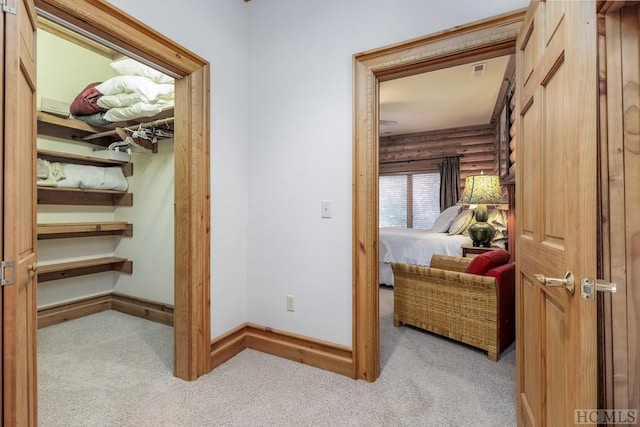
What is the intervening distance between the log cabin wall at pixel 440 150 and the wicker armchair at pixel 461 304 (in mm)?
3874

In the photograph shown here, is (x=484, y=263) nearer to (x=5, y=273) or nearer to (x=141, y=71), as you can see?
(x=5, y=273)

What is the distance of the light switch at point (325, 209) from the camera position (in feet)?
6.78

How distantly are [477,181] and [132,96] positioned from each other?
3.54 meters

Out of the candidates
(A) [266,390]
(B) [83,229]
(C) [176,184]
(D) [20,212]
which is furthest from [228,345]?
(B) [83,229]

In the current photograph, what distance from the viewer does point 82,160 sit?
3.07m

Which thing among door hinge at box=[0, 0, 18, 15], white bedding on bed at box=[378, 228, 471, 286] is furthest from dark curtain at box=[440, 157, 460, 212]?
door hinge at box=[0, 0, 18, 15]

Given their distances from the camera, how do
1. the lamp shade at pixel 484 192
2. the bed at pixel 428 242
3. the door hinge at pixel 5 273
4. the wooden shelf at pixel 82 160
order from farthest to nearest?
1. the bed at pixel 428 242
2. the lamp shade at pixel 484 192
3. the wooden shelf at pixel 82 160
4. the door hinge at pixel 5 273

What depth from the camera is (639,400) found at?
2.74ft

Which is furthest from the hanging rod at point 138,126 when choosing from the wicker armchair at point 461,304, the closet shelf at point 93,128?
the wicker armchair at point 461,304

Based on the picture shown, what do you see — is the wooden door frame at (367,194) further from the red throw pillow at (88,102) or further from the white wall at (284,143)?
the red throw pillow at (88,102)

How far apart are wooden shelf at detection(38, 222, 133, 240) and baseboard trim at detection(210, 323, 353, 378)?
182 cm

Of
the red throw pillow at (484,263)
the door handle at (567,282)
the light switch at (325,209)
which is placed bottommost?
the red throw pillow at (484,263)

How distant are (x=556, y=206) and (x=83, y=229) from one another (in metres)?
3.60

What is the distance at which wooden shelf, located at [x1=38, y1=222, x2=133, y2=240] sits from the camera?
2756 mm
